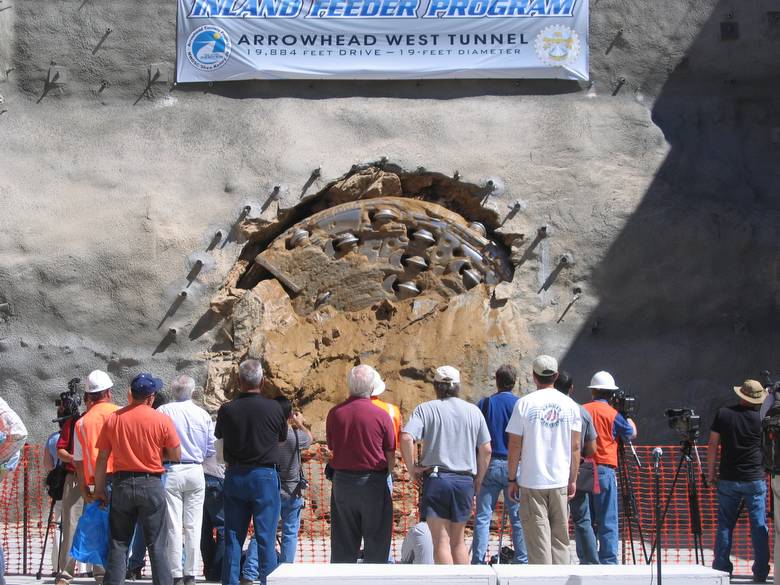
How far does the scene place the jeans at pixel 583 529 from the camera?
743 centimetres

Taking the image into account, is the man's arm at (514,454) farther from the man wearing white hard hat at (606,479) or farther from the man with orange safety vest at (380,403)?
the man wearing white hard hat at (606,479)

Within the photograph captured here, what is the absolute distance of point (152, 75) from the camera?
42.4 feet

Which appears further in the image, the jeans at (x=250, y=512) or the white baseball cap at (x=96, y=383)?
the white baseball cap at (x=96, y=383)

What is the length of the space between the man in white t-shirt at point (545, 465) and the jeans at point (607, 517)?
1.02 meters

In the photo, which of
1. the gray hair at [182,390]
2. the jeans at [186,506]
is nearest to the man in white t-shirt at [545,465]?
the jeans at [186,506]

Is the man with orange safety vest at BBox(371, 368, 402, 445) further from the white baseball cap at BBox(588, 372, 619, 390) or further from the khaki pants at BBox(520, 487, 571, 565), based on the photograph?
the white baseball cap at BBox(588, 372, 619, 390)

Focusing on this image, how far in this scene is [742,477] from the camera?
7828 millimetres

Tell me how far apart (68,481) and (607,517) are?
406cm

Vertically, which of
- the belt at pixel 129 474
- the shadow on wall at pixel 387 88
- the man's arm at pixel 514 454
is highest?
the shadow on wall at pixel 387 88

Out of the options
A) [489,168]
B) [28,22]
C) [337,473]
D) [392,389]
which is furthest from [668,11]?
[337,473]

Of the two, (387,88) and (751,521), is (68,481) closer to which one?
(751,521)

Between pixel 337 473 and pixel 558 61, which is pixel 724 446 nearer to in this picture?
pixel 337 473

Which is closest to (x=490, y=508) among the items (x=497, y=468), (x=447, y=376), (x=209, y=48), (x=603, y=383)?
(x=497, y=468)

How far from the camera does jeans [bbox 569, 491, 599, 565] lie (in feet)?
24.4
